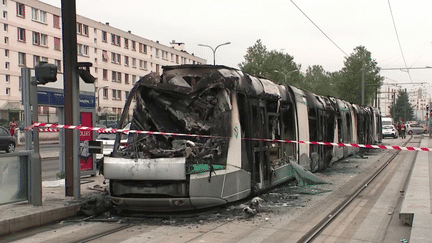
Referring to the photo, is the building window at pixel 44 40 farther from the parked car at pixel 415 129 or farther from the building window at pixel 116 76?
the parked car at pixel 415 129

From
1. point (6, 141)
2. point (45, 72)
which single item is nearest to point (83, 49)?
point (6, 141)

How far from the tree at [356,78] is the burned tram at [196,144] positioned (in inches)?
2915

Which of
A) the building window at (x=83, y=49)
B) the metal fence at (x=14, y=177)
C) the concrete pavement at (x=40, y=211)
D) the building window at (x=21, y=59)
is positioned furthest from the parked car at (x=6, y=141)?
the building window at (x=83, y=49)

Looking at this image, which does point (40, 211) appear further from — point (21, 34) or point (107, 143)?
point (21, 34)

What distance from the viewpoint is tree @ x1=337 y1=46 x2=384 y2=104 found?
81688 millimetres

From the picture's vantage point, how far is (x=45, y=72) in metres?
9.04

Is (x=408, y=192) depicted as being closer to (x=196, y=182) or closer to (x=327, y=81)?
(x=196, y=182)

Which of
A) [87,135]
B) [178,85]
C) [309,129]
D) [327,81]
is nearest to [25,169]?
[178,85]

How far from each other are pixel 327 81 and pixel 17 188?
4129 inches

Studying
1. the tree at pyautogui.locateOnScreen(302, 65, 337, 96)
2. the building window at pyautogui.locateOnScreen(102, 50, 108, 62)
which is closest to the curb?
the building window at pyautogui.locateOnScreen(102, 50, 108, 62)

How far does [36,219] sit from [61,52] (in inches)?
2162

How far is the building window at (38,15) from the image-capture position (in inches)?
2200

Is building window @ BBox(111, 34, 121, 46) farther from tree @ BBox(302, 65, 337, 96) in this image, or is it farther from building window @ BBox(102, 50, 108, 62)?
tree @ BBox(302, 65, 337, 96)

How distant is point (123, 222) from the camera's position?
27.3 ft
